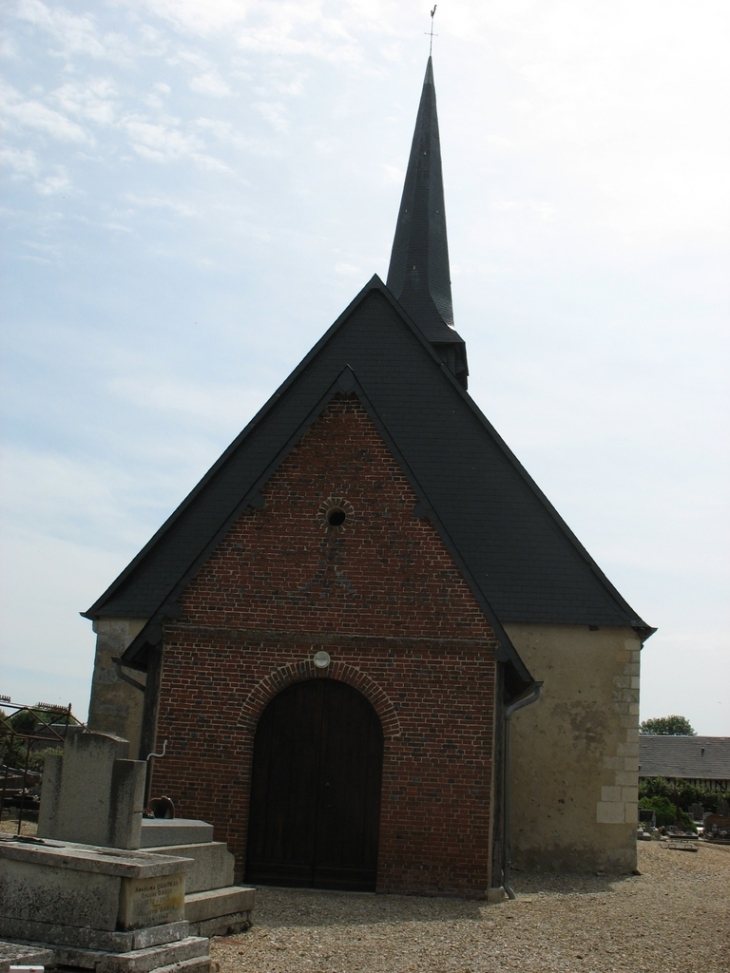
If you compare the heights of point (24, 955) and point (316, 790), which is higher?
point (316, 790)

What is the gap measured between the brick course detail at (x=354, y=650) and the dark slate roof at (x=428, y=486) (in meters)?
3.77

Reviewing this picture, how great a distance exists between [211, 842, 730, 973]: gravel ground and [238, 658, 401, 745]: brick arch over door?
185 cm

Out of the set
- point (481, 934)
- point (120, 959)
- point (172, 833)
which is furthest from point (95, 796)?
point (481, 934)

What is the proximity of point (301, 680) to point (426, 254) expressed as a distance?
511 inches

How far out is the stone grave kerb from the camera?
22.5ft

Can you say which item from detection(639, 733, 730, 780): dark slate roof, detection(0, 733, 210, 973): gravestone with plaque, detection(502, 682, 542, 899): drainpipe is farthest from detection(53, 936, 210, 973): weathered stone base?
detection(639, 733, 730, 780): dark slate roof

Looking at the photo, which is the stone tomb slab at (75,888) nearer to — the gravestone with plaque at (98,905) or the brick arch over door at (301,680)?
the gravestone with plaque at (98,905)

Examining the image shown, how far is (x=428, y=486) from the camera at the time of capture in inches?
630

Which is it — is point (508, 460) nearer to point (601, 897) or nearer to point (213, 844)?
point (601, 897)

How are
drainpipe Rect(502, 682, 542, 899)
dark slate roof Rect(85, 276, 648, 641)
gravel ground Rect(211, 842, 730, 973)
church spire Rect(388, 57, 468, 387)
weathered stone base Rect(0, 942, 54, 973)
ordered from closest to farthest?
weathered stone base Rect(0, 942, 54, 973)
gravel ground Rect(211, 842, 730, 973)
drainpipe Rect(502, 682, 542, 899)
dark slate roof Rect(85, 276, 648, 641)
church spire Rect(388, 57, 468, 387)

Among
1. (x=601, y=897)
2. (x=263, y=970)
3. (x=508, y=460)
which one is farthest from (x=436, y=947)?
(x=508, y=460)

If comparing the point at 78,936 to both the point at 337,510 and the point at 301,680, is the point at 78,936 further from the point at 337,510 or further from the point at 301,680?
the point at 337,510

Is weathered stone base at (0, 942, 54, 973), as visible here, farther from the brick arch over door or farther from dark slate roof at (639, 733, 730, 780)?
dark slate roof at (639, 733, 730, 780)

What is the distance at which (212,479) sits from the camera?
16.3 metres
